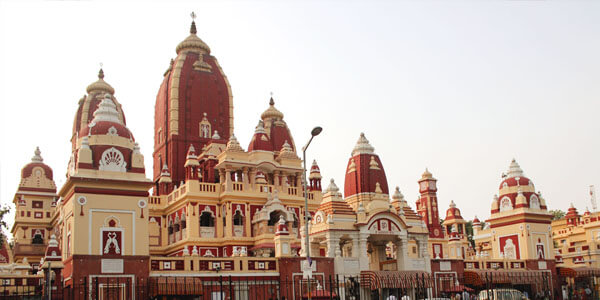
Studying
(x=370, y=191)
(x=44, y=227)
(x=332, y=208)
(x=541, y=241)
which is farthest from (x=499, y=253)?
(x=44, y=227)

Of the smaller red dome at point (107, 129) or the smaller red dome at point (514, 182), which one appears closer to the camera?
the smaller red dome at point (107, 129)

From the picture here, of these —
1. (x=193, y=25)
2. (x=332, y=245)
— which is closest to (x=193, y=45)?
(x=193, y=25)

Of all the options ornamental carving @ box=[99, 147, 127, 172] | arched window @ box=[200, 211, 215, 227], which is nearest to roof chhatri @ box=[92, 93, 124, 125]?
ornamental carving @ box=[99, 147, 127, 172]

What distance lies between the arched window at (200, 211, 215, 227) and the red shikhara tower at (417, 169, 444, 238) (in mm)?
21622

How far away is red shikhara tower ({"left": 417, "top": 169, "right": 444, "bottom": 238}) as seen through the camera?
58344 millimetres

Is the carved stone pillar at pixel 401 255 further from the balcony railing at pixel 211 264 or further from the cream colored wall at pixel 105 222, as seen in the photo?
the cream colored wall at pixel 105 222

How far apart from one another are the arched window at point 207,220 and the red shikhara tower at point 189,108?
5.77m

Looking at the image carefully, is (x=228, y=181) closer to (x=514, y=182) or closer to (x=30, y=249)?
(x=30, y=249)

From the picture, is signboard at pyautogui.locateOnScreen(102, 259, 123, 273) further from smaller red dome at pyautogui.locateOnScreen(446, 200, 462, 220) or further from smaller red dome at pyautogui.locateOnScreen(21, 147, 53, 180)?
smaller red dome at pyautogui.locateOnScreen(446, 200, 462, 220)

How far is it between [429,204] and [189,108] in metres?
23.4

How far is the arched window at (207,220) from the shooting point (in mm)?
43875

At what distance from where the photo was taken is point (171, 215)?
44.9 m

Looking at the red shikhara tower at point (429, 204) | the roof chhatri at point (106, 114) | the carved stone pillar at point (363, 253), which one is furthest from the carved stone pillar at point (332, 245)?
the red shikhara tower at point (429, 204)

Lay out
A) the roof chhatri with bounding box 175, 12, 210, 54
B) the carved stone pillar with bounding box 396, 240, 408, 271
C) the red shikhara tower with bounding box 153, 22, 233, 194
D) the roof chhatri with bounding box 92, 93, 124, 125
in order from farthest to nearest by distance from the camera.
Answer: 1. the roof chhatri with bounding box 175, 12, 210, 54
2. the red shikhara tower with bounding box 153, 22, 233, 194
3. the carved stone pillar with bounding box 396, 240, 408, 271
4. the roof chhatri with bounding box 92, 93, 124, 125
